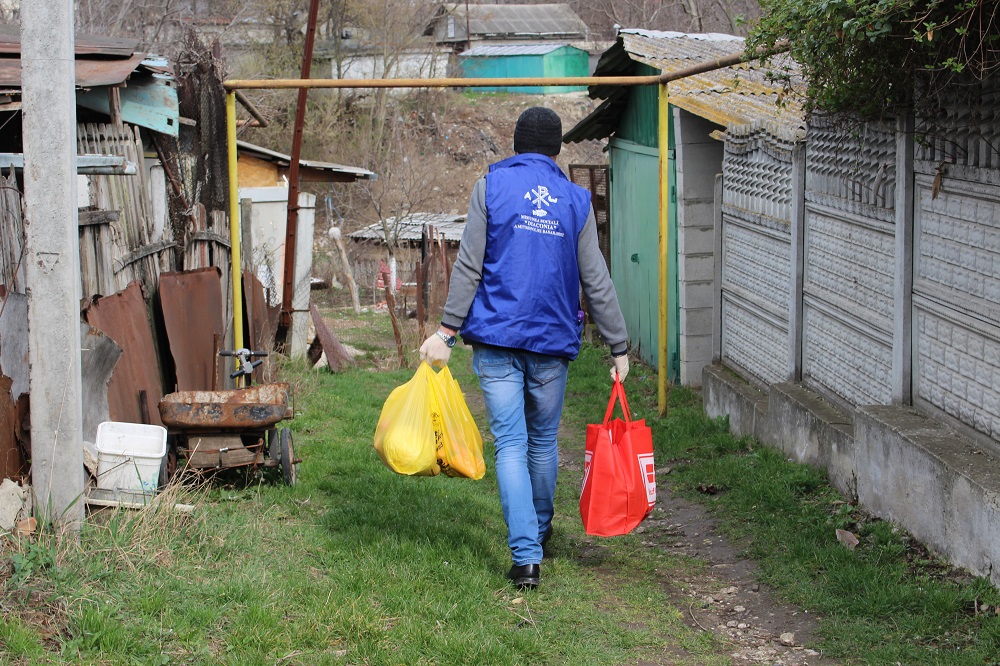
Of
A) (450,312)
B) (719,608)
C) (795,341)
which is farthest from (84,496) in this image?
(795,341)

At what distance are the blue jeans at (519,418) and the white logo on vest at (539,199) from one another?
601 millimetres

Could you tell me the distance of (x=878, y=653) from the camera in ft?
11.8

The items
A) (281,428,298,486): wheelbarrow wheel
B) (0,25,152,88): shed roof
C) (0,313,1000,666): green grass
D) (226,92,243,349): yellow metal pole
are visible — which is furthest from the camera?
(226,92,243,349): yellow metal pole

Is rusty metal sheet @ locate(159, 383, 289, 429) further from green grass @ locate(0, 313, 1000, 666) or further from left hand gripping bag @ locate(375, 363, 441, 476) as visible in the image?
left hand gripping bag @ locate(375, 363, 441, 476)

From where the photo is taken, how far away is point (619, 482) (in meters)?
4.44

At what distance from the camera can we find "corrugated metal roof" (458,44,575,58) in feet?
172

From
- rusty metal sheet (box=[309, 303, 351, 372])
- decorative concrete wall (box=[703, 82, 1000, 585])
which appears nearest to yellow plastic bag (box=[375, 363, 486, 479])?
decorative concrete wall (box=[703, 82, 1000, 585])

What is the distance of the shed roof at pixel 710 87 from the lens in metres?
7.12

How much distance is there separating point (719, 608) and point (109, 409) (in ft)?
10.9

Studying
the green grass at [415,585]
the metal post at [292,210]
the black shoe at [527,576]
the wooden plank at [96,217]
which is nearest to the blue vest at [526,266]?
the black shoe at [527,576]

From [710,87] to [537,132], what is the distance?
483 cm

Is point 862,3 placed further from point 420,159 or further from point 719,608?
point 420,159

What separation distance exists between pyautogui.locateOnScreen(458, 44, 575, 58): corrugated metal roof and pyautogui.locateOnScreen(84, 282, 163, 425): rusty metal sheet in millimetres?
47619

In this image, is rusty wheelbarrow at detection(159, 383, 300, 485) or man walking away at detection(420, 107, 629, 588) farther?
rusty wheelbarrow at detection(159, 383, 300, 485)
